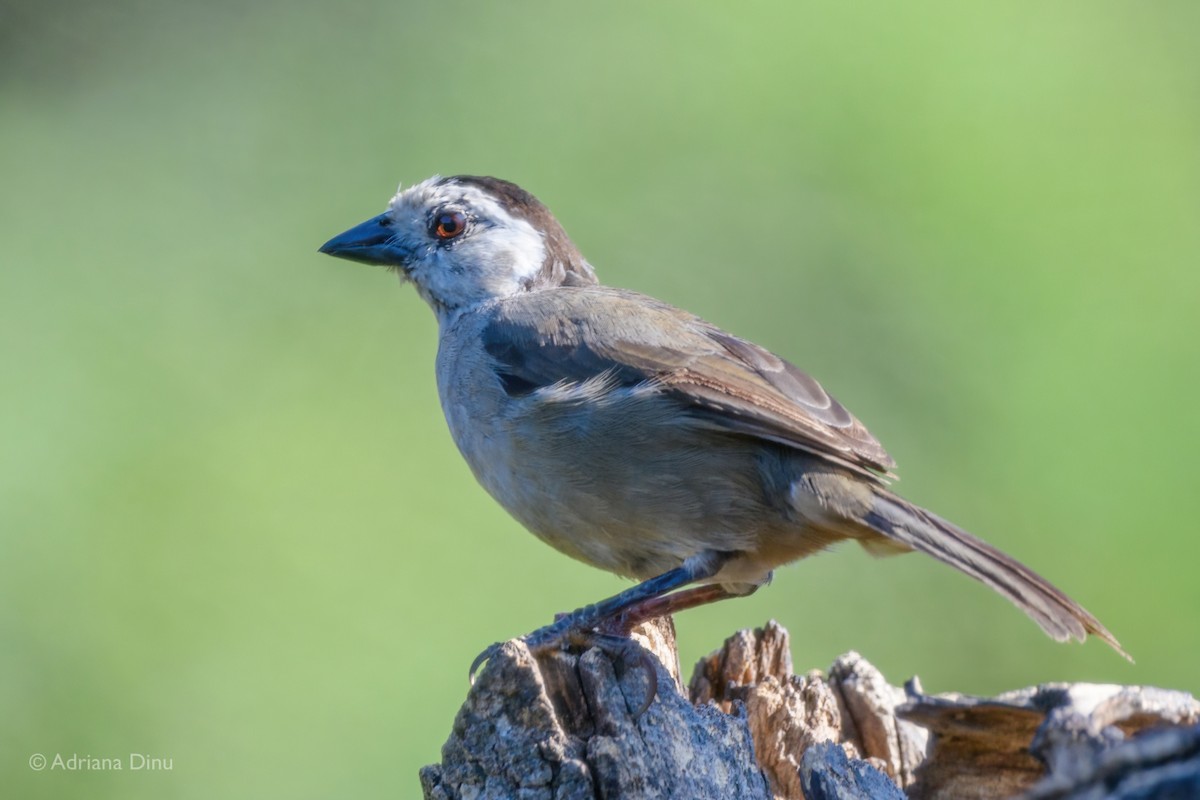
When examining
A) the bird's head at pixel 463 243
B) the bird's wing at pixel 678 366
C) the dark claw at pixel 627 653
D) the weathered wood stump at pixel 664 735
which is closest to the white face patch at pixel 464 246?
the bird's head at pixel 463 243

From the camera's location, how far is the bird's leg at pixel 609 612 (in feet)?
12.6

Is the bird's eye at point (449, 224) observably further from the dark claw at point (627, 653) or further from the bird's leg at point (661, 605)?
the dark claw at point (627, 653)

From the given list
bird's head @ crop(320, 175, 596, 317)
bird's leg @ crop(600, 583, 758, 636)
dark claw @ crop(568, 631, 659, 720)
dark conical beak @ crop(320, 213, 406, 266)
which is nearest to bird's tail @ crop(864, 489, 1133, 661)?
bird's leg @ crop(600, 583, 758, 636)

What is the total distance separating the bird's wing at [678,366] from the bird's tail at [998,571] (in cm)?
27

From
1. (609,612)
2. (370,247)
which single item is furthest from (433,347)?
(609,612)

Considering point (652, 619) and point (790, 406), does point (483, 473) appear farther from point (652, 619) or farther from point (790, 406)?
point (790, 406)

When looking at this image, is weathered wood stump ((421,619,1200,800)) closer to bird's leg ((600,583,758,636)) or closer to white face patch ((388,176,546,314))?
bird's leg ((600,583,758,636))

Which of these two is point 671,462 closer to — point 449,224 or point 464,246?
point 464,246

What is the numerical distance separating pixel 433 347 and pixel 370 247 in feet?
3.82

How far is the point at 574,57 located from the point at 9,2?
149 inches

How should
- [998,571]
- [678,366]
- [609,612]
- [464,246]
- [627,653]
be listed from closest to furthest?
[627,653] → [998,571] → [609,612] → [678,366] → [464,246]

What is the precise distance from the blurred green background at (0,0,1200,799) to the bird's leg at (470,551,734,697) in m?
1.46

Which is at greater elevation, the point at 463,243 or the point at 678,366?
the point at 463,243

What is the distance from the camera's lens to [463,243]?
5496 millimetres
